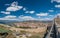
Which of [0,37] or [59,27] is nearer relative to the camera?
[59,27]

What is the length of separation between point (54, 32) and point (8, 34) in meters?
1.90

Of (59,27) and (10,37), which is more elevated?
(59,27)

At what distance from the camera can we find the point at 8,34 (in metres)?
6.64

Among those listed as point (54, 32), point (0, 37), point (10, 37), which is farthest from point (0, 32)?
point (54, 32)

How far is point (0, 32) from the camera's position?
6234 mm

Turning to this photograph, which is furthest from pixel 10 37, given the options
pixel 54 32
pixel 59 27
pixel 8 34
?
pixel 59 27

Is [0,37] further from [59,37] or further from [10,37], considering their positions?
[59,37]

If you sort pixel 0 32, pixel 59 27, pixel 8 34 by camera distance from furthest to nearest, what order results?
1. pixel 8 34
2. pixel 0 32
3. pixel 59 27

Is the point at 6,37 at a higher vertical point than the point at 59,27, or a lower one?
lower

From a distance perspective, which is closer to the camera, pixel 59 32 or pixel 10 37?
pixel 59 32

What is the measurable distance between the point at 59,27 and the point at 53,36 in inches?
19.2

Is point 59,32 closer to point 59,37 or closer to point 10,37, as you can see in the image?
point 59,37

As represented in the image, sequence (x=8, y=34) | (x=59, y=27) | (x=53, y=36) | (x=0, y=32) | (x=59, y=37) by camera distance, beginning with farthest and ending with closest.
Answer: (x=8, y=34)
(x=0, y=32)
(x=53, y=36)
(x=59, y=27)
(x=59, y=37)

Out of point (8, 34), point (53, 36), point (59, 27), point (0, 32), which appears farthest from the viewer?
point (8, 34)
